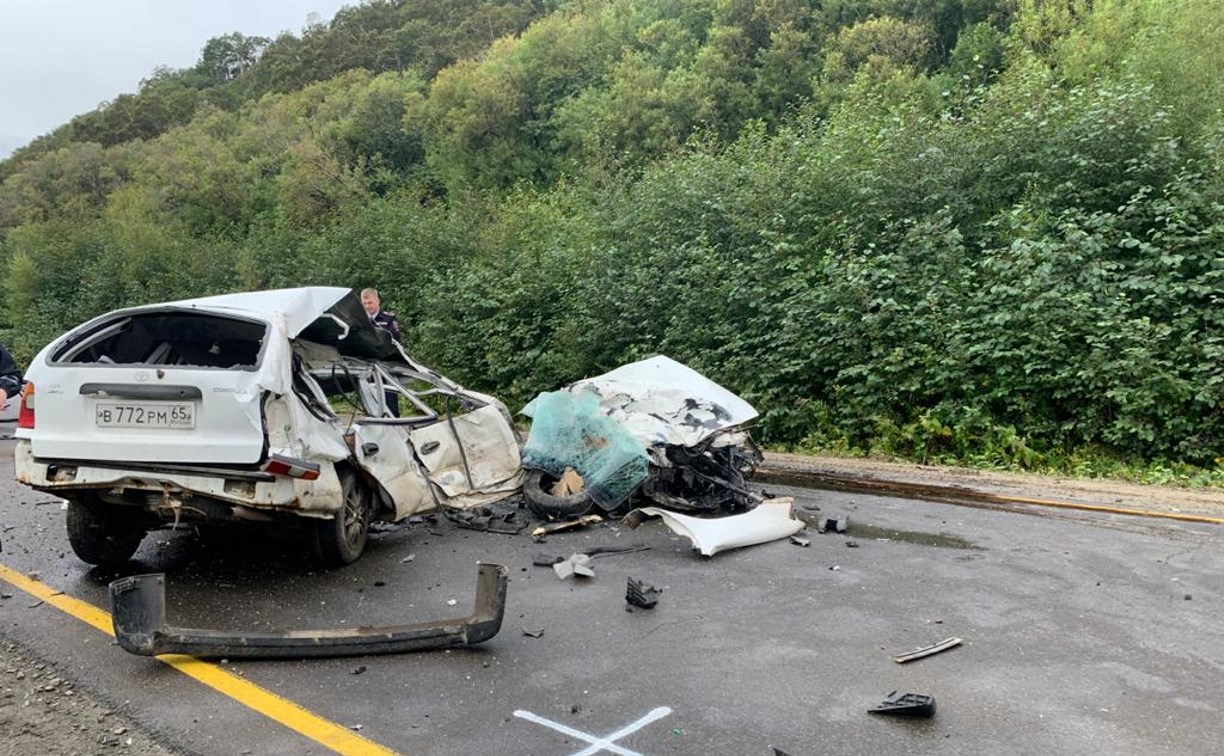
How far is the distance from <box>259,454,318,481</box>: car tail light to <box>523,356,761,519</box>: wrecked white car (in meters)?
2.26

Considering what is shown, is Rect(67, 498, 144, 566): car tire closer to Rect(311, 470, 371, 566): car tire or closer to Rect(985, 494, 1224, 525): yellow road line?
Rect(311, 470, 371, 566): car tire

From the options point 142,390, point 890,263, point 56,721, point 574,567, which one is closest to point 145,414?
point 142,390

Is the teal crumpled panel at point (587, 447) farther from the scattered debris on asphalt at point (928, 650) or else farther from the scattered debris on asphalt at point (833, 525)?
the scattered debris on asphalt at point (928, 650)

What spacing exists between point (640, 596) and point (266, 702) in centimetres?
205

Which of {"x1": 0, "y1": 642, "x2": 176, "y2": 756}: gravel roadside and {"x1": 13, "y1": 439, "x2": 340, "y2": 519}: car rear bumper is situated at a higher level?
{"x1": 13, "y1": 439, "x2": 340, "y2": 519}: car rear bumper


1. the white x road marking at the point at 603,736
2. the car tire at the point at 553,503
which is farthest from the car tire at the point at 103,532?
the white x road marking at the point at 603,736

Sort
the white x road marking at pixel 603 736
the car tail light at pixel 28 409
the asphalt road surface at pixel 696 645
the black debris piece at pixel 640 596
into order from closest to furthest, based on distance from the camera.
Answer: the white x road marking at pixel 603 736 → the asphalt road surface at pixel 696 645 → the black debris piece at pixel 640 596 → the car tail light at pixel 28 409

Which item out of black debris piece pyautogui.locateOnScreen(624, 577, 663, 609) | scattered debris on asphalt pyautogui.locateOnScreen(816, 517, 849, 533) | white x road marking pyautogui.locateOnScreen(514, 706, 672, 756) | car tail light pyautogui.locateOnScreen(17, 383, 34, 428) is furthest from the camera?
scattered debris on asphalt pyautogui.locateOnScreen(816, 517, 849, 533)

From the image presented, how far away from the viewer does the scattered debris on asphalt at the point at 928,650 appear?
12.8 ft

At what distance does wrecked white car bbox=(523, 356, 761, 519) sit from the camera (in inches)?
264

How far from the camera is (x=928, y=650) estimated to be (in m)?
4.01

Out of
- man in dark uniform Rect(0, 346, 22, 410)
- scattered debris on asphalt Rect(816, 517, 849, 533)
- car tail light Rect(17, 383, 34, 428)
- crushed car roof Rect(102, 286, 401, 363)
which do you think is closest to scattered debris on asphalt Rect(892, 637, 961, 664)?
scattered debris on asphalt Rect(816, 517, 849, 533)

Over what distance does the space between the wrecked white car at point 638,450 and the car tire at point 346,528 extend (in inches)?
59.1

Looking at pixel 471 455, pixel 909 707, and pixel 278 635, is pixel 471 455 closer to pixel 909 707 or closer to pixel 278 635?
pixel 278 635
